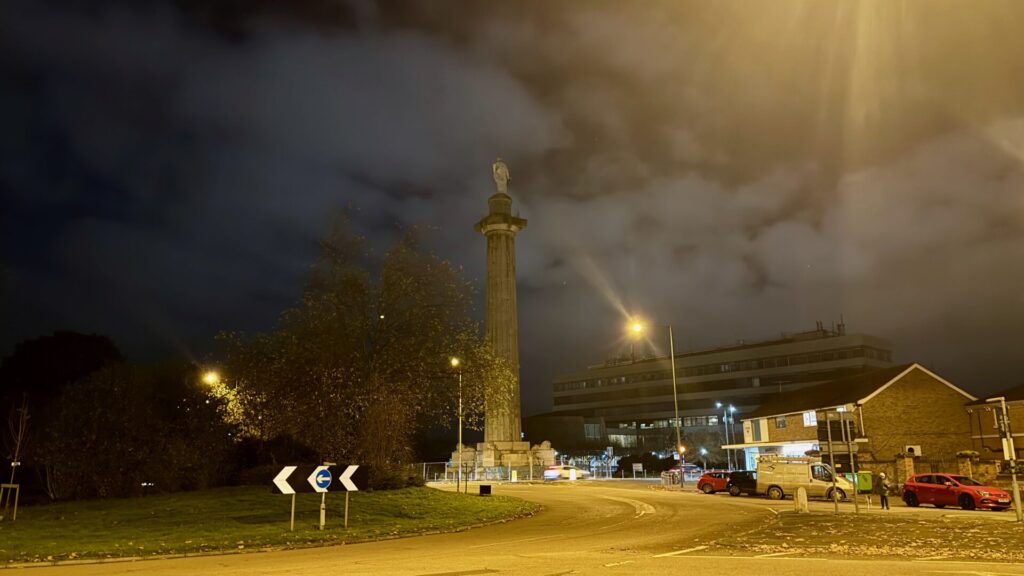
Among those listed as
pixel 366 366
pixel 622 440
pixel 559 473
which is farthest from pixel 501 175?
pixel 622 440

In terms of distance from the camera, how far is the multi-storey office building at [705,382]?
10425 centimetres

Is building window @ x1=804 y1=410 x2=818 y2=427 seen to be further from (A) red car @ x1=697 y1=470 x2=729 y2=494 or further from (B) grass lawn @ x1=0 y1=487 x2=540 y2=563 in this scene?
(B) grass lawn @ x1=0 y1=487 x2=540 y2=563

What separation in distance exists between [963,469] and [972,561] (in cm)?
2550

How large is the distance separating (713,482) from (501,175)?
1453 inches

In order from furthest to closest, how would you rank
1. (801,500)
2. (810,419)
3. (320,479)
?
(810,419) < (801,500) < (320,479)

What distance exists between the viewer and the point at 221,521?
2058cm

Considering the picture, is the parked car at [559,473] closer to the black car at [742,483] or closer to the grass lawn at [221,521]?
the black car at [742,483]

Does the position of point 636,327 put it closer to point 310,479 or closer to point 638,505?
point 638,505

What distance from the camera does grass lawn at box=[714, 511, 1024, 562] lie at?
558 inches

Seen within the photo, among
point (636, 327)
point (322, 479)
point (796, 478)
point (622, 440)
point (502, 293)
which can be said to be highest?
point (502, 293)

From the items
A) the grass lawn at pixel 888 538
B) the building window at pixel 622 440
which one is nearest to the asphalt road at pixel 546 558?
the grass lawn at pixel 888 538

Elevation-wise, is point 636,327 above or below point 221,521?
above

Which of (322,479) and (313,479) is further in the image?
(322,479)

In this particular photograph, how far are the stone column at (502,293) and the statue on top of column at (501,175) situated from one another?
95 cm
